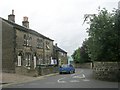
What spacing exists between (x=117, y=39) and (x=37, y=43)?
25.2 meters

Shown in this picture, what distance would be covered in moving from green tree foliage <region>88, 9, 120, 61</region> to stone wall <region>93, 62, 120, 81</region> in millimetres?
1372

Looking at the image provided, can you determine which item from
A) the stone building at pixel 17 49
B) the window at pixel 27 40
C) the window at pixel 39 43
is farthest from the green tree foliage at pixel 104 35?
the window at pixel 39 43

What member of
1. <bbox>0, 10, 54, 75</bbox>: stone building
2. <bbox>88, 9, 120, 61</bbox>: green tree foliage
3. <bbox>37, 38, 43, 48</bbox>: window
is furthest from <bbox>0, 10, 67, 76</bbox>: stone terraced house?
<bbox>88, 9, 120, 61</bbox>: green tree foliage

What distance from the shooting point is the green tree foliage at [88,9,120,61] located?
28469mm

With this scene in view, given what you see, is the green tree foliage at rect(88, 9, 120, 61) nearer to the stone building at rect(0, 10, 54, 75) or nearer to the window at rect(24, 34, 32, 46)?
the stone building at rect(0, 10, 54, 75)

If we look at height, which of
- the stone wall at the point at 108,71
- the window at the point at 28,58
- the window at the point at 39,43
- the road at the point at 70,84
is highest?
the window at the point at 39,43

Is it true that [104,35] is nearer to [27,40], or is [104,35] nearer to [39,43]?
[27,40]

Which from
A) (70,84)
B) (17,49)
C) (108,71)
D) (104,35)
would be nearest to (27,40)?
(17,49)

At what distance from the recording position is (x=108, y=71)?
28.5m

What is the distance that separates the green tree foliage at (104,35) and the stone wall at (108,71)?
137cm

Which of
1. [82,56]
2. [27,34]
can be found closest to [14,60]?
[27,34]

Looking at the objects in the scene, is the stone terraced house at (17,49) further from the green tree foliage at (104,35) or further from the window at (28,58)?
the green tree foliage at (104,35)

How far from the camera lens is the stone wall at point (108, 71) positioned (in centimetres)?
2777

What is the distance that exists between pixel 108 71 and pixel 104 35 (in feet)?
12.0
